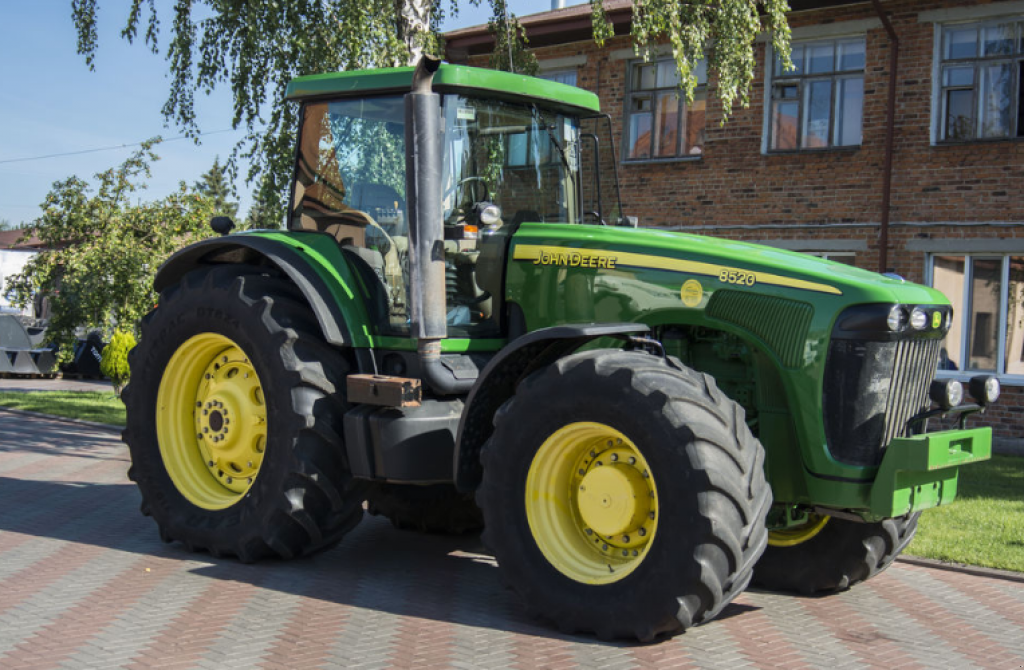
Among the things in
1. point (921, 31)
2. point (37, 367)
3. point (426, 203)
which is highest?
point (921, 31)

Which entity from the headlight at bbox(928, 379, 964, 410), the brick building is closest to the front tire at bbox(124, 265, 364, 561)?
the headlight at bbox(928, 379, 964, 410)

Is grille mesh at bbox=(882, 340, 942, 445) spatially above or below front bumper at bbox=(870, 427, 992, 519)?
above

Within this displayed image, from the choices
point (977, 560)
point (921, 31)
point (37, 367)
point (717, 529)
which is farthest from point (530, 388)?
point (37, 367)

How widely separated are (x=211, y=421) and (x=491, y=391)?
2080 millimetres

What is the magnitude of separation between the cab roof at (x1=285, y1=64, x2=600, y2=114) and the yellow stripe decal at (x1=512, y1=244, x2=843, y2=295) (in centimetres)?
94

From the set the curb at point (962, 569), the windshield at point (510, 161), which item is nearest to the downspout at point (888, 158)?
the curb at point (962, 569)

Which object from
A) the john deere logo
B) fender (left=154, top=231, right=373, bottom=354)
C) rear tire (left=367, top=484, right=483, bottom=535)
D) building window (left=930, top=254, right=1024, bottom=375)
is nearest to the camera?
the john deere logo

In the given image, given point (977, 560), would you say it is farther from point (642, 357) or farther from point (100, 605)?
point (100, 605)

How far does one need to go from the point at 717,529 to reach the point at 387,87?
323cm

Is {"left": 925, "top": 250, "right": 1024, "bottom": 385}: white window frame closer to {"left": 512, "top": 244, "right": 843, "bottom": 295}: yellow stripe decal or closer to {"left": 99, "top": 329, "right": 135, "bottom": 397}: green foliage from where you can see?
{"left": 512, "top": 244, "right": 843, "bottom": 295}: yellow stripe decal

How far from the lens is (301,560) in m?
6.71

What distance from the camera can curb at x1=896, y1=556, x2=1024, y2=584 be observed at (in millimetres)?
7031

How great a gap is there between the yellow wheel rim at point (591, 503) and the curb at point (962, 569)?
2.96 meters

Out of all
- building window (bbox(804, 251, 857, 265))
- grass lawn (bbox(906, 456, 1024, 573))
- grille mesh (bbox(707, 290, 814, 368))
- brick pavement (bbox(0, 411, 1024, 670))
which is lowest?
grass lawn (bbox(906, 456, 1024, 573))
